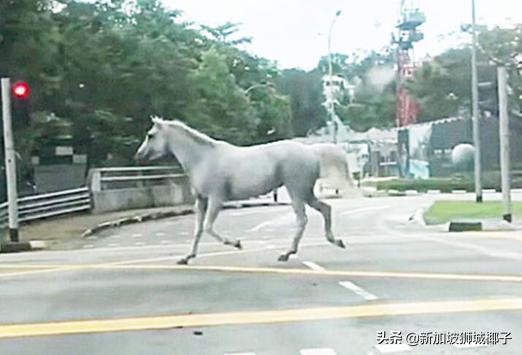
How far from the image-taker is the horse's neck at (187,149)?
1408 cm

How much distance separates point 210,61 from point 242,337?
43.7m

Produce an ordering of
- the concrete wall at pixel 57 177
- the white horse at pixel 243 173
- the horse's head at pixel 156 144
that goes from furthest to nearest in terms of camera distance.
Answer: the concrete wall at pixel 57 177 < the horse's head at pixel 156 144 < the white horse at pixel 243 173

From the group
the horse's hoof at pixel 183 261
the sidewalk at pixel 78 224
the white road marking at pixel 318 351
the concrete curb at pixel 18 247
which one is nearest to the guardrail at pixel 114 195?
the sidewalk at pixel 78 224

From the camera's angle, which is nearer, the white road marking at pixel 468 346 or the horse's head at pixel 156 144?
the white road marking at pixel 468 346

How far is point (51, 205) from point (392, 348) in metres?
25.5

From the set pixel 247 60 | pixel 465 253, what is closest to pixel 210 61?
pixel 247 60

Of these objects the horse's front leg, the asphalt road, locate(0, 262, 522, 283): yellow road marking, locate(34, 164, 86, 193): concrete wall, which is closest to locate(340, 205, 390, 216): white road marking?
locate(34, 164, 86, 193): concrete wall

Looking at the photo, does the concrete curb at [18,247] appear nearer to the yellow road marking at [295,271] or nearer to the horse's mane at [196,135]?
the yellow road marking at [295,271]

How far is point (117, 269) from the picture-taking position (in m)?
13.6

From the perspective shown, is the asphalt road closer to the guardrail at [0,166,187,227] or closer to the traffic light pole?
the traffic light pole

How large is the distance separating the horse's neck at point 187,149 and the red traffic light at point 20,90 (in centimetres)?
774

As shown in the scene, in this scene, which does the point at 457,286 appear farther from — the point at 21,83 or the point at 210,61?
the point at 210,61

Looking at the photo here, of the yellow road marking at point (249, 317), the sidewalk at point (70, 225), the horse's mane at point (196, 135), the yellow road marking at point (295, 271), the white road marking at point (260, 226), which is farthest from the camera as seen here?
the white road marking at point (260, 226)

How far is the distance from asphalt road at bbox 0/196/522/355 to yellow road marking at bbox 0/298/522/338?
0.04ft
